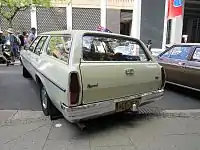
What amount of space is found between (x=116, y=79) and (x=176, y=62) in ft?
11.0

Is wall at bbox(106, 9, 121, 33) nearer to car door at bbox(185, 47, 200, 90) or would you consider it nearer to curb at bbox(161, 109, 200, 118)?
car door at bbox(185, 47, 200, 90)

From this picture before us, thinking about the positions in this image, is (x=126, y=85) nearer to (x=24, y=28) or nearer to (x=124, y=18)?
(x=24, y=28)

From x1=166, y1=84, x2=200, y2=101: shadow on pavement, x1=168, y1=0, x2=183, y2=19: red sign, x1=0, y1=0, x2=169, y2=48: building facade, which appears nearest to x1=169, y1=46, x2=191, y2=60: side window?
x1=166, y1=84, x2=200, y2=101: shadow on pavement

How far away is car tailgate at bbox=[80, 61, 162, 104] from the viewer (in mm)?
3610

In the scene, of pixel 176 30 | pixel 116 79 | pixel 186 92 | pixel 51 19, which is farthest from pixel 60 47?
pixel 51 19

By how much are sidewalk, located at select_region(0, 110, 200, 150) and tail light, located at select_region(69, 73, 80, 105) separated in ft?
2.31

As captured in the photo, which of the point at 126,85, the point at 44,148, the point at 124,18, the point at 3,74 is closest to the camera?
the point at 44,148

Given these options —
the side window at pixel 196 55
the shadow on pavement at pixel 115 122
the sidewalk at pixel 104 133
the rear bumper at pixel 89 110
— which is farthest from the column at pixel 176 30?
the rear bumper at pixel 89 110

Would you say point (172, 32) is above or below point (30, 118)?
above

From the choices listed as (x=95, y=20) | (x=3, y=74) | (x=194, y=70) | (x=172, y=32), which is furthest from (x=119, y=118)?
(x=95, y=20)

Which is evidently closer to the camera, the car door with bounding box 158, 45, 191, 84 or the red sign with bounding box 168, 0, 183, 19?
the car door with bounding box 158, 45, 191, 84

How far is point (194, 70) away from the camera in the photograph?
237 inches

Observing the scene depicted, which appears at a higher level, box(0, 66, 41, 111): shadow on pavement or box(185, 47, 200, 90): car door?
box(185, 47, 200, 90): car door

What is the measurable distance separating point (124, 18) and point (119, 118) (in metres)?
17.0
